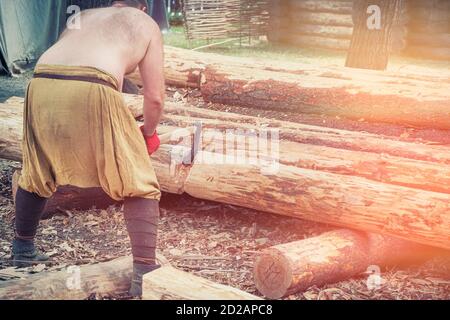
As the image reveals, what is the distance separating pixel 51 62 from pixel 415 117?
391 centimetres

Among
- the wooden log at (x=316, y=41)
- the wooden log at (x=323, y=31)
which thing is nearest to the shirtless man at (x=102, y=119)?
the wooden log at (x=316, y=41)

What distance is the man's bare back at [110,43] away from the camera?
11.6 ft

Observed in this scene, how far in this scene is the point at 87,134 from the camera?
348cm

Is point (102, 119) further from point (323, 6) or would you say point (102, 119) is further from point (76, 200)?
point (323, 6)

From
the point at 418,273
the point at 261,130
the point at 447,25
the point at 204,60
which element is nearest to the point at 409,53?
the point at 447,25

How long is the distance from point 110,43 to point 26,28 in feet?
27.8

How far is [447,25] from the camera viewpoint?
531 inches

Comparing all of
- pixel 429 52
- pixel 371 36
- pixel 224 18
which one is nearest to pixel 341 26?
pixel 429 52

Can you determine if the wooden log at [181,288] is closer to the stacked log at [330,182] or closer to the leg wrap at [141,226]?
the leg wrap at [141,226]

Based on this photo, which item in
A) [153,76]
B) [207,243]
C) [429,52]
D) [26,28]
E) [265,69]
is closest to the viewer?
[153,76]

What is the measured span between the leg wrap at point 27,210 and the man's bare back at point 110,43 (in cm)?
83

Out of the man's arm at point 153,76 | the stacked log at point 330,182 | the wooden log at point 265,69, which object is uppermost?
the man's arm at point 153,76

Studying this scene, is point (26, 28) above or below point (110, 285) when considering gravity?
above
